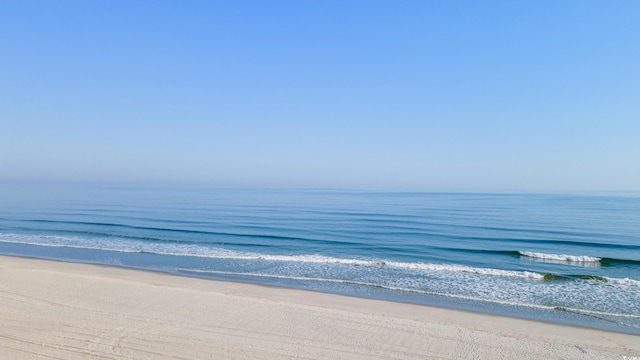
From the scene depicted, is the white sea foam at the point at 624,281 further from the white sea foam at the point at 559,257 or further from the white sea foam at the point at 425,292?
the white sea foam at the point at 425,292

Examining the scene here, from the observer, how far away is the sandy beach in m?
7.09

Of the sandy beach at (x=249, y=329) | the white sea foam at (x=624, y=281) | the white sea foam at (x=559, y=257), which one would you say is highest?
the sandy beach at (x=249, y=329)

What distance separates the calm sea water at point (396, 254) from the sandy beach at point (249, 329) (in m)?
2.00

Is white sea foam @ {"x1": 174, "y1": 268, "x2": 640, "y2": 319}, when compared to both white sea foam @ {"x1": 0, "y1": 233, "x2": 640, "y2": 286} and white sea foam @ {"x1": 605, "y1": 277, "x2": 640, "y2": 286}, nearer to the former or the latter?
white sea foam @ {"x1": 0, "y1": 233, "x2": 640, "y2": 286}

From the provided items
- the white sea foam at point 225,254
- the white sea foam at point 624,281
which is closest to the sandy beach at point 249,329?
the white sea foam at point 225,254

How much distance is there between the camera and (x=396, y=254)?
20.0 m

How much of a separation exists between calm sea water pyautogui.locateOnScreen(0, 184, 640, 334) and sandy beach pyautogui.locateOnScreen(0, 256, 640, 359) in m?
2.00

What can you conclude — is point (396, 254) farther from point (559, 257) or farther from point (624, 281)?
point (624, 281)

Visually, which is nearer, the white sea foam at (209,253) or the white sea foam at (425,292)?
the white sea foam at (425,292)

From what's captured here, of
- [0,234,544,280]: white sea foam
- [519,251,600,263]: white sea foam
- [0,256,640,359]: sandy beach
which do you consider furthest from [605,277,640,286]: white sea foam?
[0,256,640,359]: sandy beach

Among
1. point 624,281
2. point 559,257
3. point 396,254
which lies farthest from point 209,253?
point 624,281

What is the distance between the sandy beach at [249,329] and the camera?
709cm

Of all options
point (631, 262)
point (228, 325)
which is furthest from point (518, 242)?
point (228, 325)

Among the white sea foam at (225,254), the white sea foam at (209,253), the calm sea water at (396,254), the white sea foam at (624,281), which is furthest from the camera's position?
Answer: the white sea foam at (209,253)
